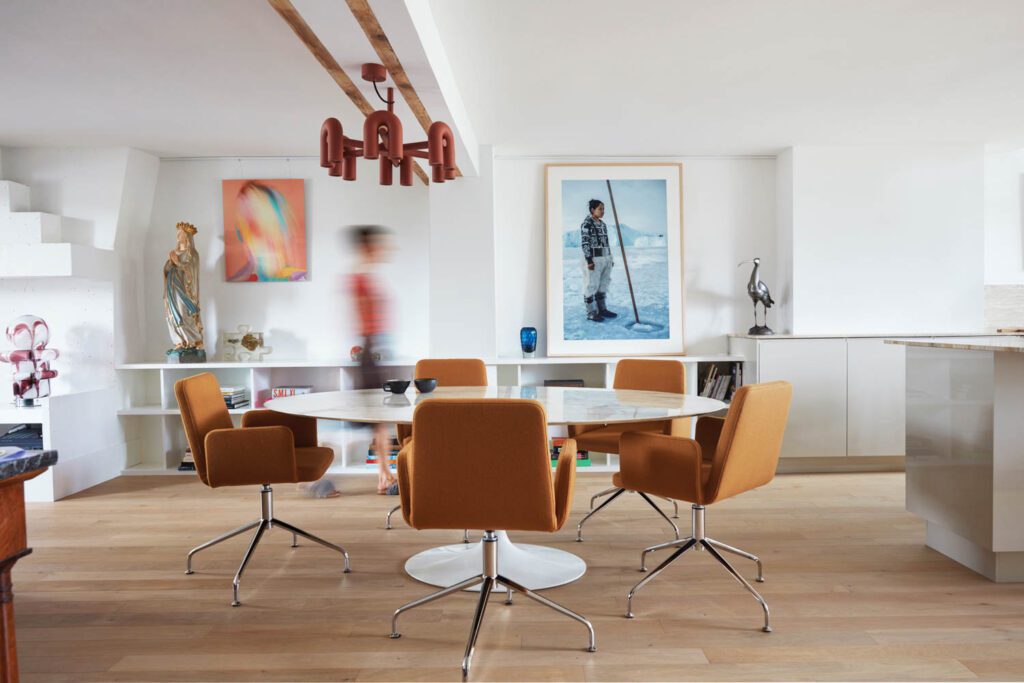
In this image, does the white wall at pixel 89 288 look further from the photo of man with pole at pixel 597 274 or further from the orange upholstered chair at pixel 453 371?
the photo of man with pole at pixel 597 274

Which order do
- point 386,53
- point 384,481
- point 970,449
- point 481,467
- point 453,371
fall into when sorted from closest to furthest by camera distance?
point 481,467, point 386,53, point 970,449, point 453,371, point 384,481

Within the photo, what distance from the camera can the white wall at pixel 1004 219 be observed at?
5770 mm

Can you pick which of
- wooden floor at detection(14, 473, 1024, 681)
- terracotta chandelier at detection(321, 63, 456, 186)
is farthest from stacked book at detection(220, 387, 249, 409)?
terracotta chandelier at detection(321, 63, 456, 186)

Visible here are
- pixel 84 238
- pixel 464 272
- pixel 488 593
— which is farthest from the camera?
pixel 464 272

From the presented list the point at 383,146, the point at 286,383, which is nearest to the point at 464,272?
the point at 286,383

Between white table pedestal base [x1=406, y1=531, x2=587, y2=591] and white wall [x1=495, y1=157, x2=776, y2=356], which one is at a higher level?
white wall [x1=495, y1=157, x2=776, y2=356]

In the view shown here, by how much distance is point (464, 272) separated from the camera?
520cm

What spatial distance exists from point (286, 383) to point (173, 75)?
2568 millimetres

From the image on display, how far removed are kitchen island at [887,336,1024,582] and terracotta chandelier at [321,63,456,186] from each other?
2.28 meters

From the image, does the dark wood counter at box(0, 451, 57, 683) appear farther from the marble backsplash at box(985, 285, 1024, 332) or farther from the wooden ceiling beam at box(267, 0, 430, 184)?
the marble backsplash at box(985, 285, 1024, 332)

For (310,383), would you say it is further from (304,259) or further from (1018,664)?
(1018,664)

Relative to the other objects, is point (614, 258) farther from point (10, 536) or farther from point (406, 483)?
point (10, 536)

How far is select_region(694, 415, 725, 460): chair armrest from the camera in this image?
3154 mm

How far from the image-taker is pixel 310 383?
5590 mm
